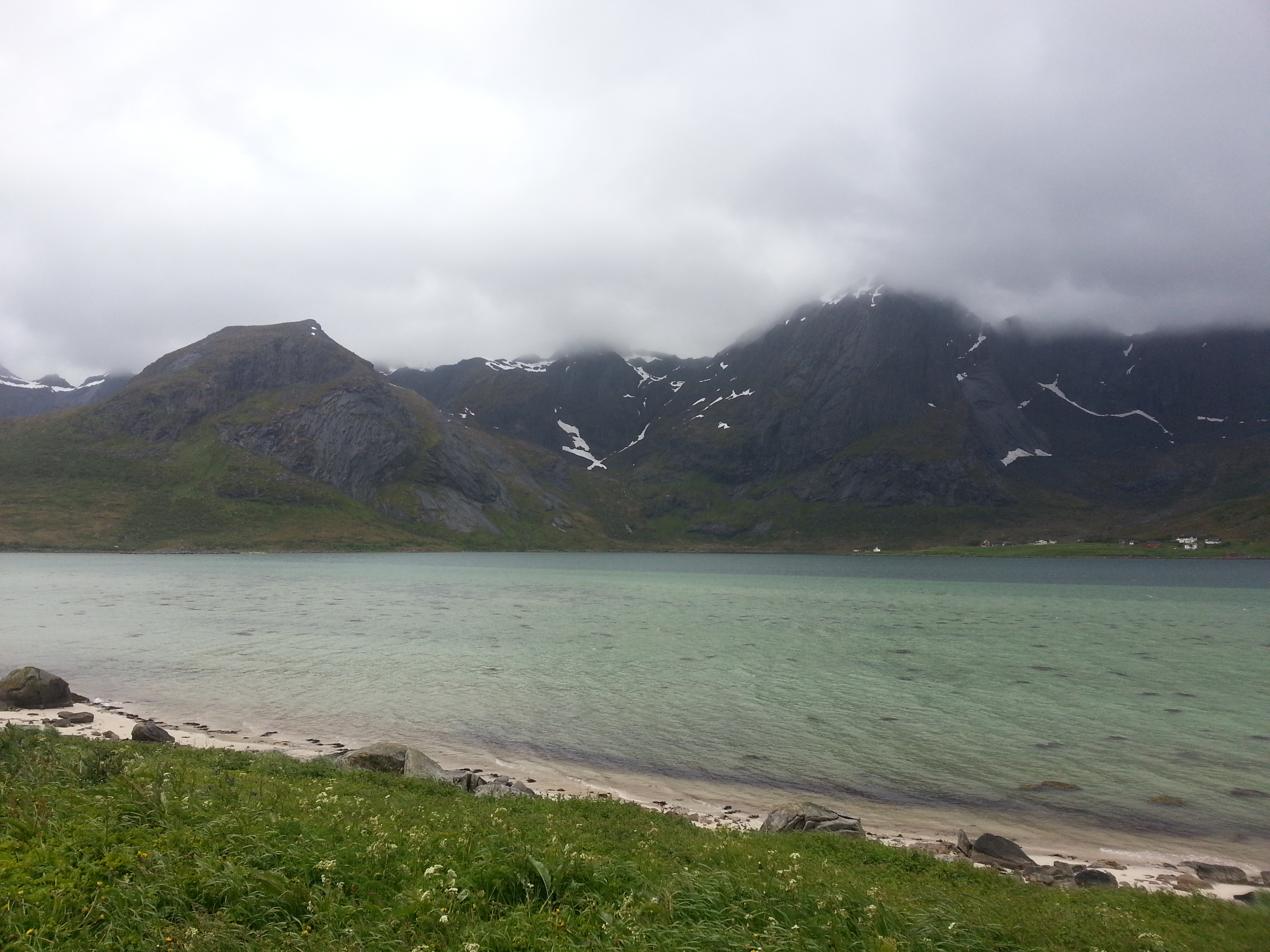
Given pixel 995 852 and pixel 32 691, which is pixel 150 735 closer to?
pixel 32 691

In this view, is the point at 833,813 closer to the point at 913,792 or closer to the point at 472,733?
the point at 913,792

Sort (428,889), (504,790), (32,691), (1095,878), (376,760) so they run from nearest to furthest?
(428,889), (1095,878), (504,790), (376,760), (32,691)

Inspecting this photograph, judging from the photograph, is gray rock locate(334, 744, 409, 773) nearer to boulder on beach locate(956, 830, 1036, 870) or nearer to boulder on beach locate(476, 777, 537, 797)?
boulder on beach locate(476, 777, 537, 797)

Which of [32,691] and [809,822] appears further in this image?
[32,691]

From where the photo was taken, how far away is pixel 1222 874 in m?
Answer: 21.7

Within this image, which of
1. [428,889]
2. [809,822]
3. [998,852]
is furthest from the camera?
[809,822]

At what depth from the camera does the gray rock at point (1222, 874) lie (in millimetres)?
21359

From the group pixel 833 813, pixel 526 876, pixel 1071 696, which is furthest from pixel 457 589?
pixel 526 876

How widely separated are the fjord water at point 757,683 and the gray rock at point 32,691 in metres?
4.01

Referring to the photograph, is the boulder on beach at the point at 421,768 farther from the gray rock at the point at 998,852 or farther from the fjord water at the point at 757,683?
the gray rock at the point at 998,852

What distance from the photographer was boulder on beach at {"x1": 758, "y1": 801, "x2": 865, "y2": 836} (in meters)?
22.2

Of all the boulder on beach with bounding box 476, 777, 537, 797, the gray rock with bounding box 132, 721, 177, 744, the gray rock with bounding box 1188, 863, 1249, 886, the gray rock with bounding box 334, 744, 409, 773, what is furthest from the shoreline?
the gray rock with bounding box 334, 744, 409, 773

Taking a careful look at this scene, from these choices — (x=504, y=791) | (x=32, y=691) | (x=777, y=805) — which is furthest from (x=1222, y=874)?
(x=32, y=691)

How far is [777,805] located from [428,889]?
20.7 m
